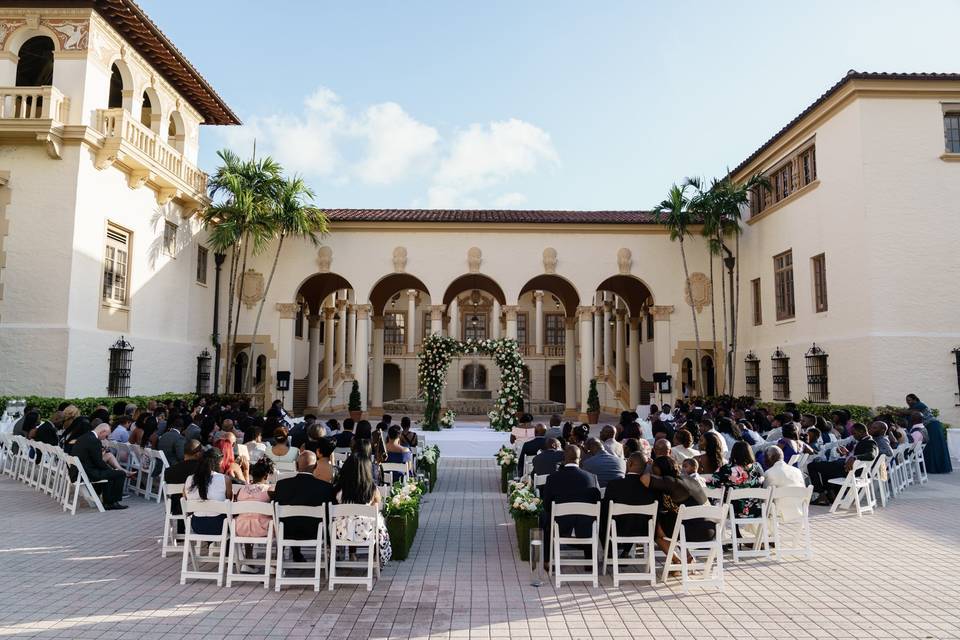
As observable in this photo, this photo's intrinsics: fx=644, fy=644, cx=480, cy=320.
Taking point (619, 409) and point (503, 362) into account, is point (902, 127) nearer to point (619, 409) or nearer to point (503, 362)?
point (503, 362)

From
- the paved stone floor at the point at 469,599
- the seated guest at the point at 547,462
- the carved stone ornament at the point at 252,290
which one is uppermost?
the carved stone ornament at the point at 252,290

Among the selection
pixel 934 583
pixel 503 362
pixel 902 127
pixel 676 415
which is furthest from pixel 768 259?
pixel 934 583

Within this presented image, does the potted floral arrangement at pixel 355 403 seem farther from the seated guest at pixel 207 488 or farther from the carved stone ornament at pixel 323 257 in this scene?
the seated guest at pixel 207 488

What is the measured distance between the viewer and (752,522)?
7.21 m

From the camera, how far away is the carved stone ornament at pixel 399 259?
2530cm

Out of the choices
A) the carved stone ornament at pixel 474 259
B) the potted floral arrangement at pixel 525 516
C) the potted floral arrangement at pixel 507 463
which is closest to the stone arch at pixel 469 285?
the carved stone ornament at pixel 474 259

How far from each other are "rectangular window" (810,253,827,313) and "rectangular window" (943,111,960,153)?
413 centimetres

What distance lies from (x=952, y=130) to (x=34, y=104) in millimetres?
23637

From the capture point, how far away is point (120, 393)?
17.7m

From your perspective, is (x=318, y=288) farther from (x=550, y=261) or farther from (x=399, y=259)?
(x=550, y=261)

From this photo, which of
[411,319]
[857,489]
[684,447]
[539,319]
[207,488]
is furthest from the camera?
[539,319]

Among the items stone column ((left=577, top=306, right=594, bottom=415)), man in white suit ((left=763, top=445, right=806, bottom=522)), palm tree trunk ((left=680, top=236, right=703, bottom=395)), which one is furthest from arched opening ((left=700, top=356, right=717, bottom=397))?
man in white suit ((left=763, top=445, right=806, bottom=522))

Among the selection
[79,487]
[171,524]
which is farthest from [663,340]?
[171,524]

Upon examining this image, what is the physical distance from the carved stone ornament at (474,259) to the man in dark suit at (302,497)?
1909 centimetres
